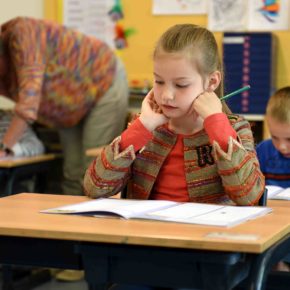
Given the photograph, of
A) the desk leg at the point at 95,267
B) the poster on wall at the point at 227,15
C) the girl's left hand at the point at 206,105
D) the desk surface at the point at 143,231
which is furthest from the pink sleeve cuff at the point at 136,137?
the poster on wall at the point at 227,15

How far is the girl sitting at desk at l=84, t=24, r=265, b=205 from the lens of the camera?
1.83m

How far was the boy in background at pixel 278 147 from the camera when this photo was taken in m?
2.87

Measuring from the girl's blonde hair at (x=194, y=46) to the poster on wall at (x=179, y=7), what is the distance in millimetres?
2528

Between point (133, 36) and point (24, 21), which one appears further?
point (133, 36)

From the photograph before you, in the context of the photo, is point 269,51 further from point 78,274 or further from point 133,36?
point 78,274

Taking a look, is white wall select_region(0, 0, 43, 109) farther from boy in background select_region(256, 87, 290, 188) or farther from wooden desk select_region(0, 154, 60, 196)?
boy in background select_region(256, 87, 290, 188)

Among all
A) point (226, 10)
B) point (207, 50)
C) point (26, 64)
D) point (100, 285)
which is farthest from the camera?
point (226, 10)

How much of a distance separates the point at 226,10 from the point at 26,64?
130cm

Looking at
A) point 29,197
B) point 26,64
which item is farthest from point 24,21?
point 29,197

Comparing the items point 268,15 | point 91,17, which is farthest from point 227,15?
point 91,17

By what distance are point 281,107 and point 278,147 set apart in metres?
0.16

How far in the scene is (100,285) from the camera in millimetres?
1611

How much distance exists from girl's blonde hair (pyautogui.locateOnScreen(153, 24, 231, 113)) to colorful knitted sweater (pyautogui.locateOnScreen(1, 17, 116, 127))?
6.73 ft

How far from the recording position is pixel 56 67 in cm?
418
